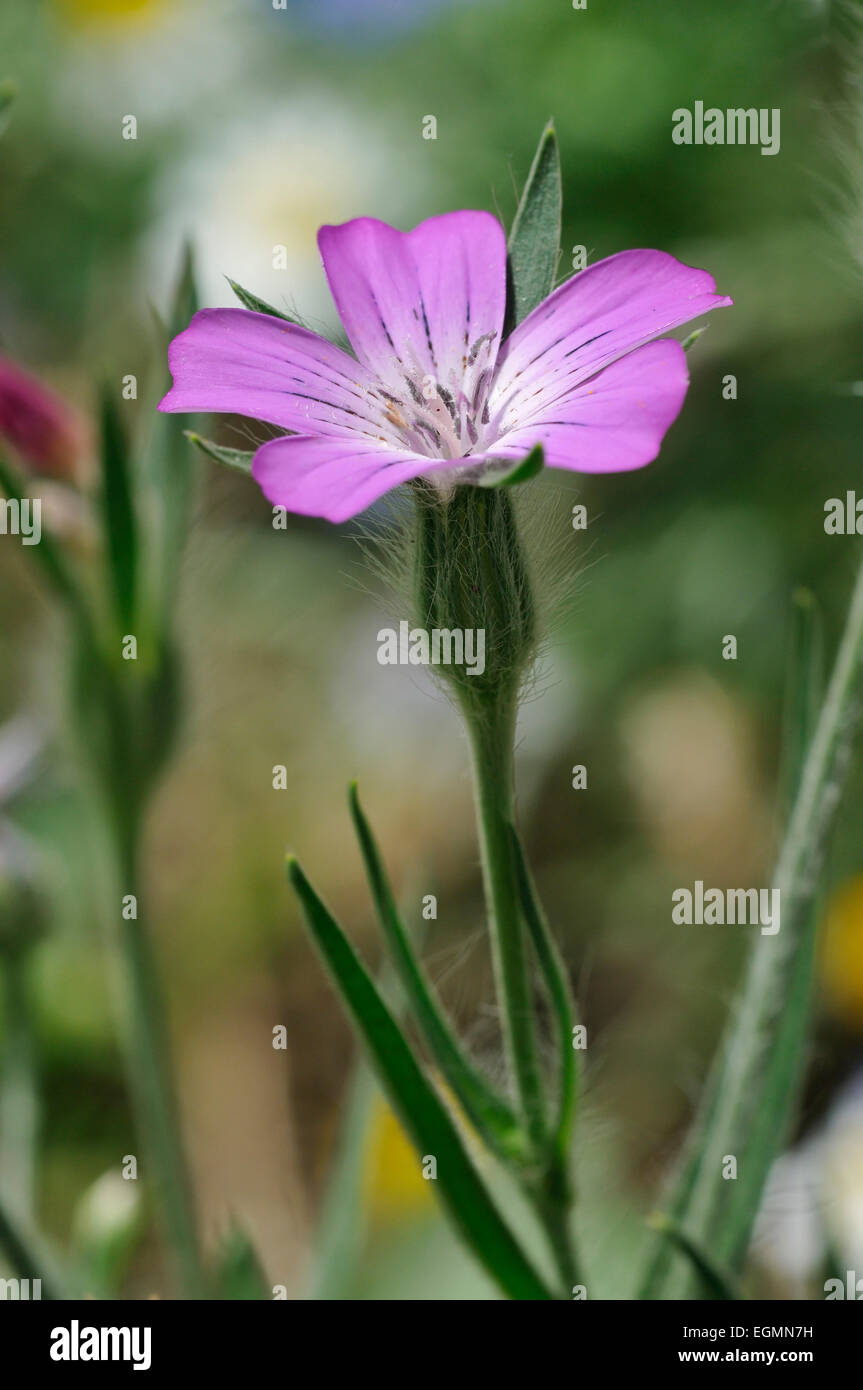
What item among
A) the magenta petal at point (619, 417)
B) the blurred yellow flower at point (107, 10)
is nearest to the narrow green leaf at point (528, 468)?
the magenta petal at point (619, 417)

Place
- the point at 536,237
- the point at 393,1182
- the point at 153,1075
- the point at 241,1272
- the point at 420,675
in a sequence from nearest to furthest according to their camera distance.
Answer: the point at 536,237, the point at 241,1272, the point at 153,1075, the point at 393,1182, the point at 420,675

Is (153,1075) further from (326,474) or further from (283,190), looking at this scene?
(283,190)

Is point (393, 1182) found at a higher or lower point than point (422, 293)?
lower

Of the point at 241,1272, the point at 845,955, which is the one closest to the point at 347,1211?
the point at 241,1272

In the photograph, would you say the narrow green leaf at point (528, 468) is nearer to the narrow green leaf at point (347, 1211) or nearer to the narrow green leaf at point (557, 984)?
the narrow green leaf at point (557, 984)

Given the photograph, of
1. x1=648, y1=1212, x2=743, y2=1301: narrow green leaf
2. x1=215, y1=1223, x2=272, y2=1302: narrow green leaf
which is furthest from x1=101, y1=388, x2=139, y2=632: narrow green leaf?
x1=648, y1=1212, x2=743, y2=1301: narrow green leaf
